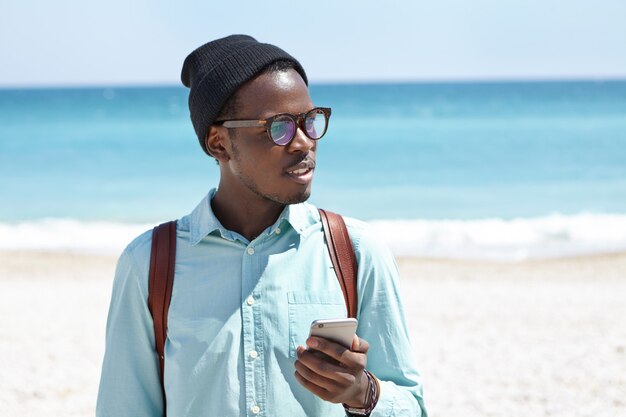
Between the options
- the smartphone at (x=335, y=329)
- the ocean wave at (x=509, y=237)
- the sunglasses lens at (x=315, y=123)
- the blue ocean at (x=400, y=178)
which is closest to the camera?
the smartphone at (x=335, y=329)

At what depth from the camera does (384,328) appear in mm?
2301

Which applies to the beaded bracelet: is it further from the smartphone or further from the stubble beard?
the stubble beard

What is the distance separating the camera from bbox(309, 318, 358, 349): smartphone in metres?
2.02

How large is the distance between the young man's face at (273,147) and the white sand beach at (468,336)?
190 inches

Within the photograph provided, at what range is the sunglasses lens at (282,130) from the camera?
92.0 inches

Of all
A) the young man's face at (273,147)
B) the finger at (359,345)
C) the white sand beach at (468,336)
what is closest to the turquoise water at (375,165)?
the white sand beach at (468,336)

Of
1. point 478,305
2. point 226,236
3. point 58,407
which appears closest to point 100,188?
point 478,305

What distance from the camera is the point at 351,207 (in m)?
22.0

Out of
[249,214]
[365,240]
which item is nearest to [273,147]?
[249,214]

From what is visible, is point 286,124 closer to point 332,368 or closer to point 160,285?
point 160,285

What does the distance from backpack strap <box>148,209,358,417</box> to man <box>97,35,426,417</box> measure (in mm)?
19

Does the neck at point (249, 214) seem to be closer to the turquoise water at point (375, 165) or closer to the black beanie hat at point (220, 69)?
the black beanie hat at point (220, 69)

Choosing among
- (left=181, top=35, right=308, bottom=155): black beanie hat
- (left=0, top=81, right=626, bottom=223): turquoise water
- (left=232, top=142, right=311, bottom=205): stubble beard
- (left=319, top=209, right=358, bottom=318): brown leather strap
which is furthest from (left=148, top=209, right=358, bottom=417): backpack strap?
(left=0, top=81, right=626, bottom=223): turquoise water

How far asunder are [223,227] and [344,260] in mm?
357
